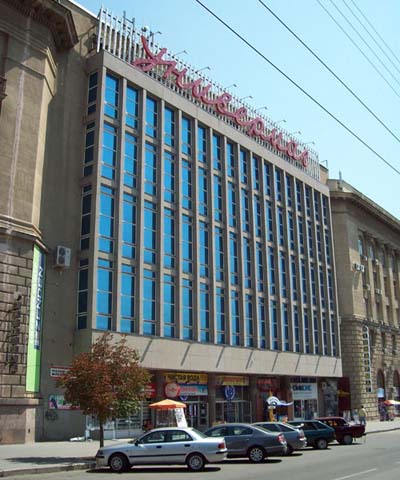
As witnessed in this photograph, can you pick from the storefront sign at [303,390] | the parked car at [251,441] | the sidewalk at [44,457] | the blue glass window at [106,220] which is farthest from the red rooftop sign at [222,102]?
the parked car at [251,441]

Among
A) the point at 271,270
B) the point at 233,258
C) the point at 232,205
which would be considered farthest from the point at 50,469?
the point at 271,270

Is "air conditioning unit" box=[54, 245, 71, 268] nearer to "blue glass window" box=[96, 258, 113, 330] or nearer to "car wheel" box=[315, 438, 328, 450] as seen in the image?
"blue glass window" box=[96, 258, 113, 330]

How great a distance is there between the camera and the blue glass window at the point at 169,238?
134 ft

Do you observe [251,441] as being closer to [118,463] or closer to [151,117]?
[118,463]

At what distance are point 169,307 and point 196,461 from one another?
815 inches

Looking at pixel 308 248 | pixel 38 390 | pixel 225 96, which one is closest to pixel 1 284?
pixel 38 390

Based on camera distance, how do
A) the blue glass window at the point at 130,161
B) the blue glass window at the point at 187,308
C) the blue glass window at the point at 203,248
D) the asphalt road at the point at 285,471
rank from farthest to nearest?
the blue glass window at the point at 203,248 → the blue glass window at the point at 187,308 → the blue glass window at the point at 130,161 → the asphalt road at the point at 285,471

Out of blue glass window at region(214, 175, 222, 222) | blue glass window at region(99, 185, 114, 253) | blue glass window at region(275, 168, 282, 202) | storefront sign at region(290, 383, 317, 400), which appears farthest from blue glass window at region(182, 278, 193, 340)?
blue glass window at region(275, 168, 282, 202)

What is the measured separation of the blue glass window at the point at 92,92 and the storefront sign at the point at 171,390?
1892 centimetres

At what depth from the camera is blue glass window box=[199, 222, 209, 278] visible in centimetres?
4372

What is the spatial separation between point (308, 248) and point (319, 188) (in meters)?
7.86

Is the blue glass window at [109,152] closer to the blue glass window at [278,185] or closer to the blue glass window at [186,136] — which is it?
the blue glass window at [186,136]

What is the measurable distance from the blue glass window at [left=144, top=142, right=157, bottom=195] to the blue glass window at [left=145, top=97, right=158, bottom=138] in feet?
3.30

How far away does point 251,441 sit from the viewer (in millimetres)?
22891
